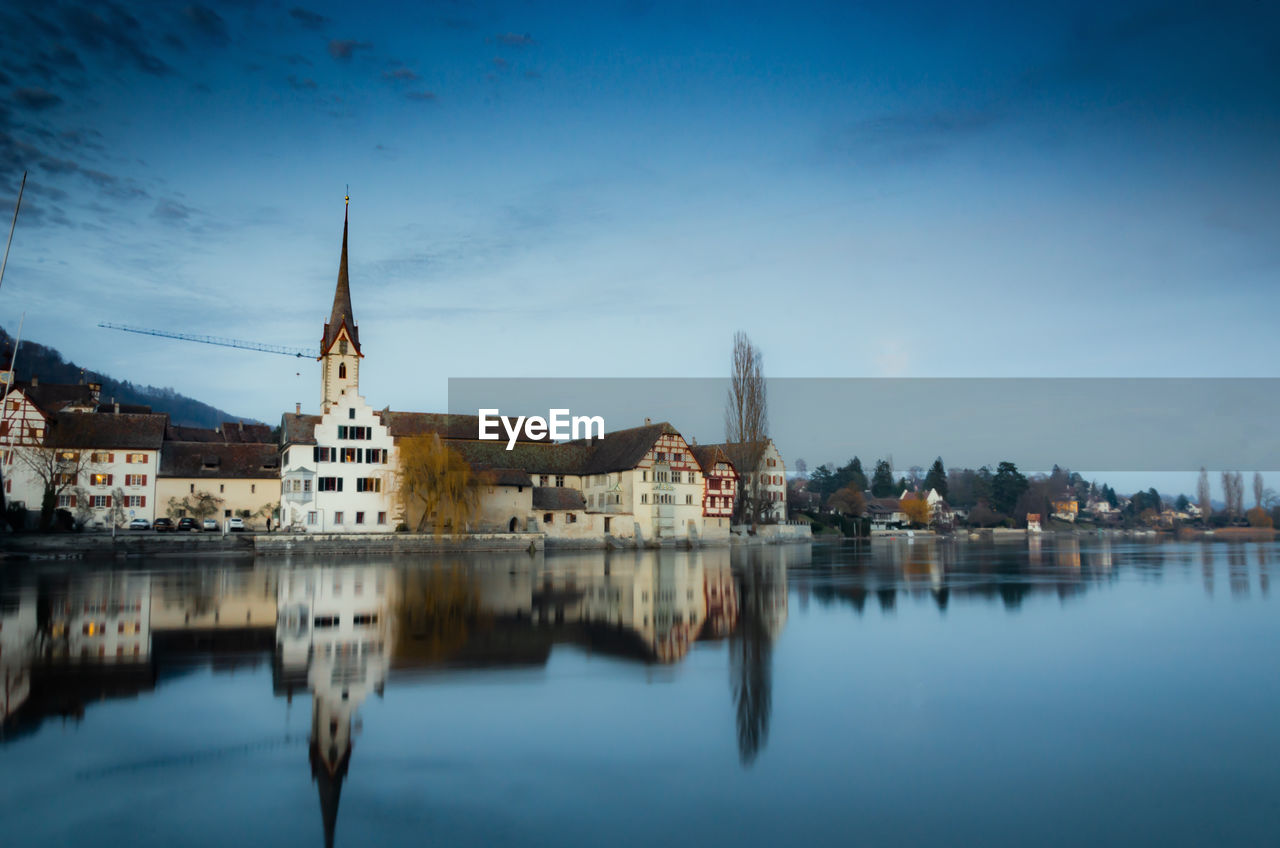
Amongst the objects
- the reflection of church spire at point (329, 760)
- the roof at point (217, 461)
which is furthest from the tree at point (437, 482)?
the reflection of church spire at point (329, 760)

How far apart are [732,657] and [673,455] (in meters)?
49.7

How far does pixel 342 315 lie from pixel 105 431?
1637 centimetres

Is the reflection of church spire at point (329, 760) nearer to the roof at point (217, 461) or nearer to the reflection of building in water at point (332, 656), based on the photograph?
the reflection of building in water at point (332, 656)

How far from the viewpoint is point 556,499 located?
63.9 meters

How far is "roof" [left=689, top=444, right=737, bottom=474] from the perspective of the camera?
6838cm

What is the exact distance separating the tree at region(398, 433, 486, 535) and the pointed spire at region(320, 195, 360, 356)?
13325mm

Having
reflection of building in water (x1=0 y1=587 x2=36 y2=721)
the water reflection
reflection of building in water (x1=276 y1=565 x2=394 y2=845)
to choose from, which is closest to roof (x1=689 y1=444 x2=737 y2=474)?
the water reflection

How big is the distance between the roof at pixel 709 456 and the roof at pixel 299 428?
28030mm

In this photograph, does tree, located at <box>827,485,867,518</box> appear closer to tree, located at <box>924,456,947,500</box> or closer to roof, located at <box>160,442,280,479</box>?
tree, located at <box>924,456,947,500</box>

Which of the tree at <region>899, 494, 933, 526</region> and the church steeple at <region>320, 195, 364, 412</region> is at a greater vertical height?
the church steeple at <region>320, 195, 364, 412</region>

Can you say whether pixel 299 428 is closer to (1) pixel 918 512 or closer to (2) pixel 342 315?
(2) pixel 342 315

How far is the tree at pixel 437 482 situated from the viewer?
51312mm

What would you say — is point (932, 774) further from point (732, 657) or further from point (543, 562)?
point (543, 562)

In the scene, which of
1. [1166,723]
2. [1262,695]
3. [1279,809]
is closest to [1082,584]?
[1262,695]
